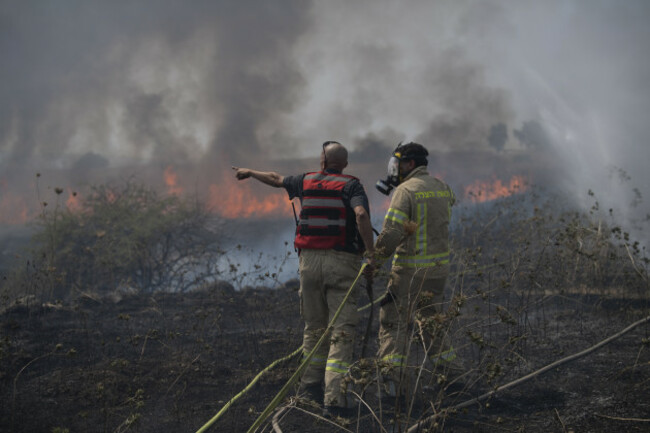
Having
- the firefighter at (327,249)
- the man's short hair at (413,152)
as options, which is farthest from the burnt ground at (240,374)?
the man's short hair at (413,152)

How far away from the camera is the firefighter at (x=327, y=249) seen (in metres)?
4.16

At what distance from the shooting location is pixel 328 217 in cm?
423

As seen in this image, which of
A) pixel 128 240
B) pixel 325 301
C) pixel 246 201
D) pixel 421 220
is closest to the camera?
pixel 421 220

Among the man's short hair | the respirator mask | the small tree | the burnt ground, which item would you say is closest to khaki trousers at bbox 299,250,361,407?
the burnt ground

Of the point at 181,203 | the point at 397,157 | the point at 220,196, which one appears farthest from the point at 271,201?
the point at 397,157

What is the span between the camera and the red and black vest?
422 cm

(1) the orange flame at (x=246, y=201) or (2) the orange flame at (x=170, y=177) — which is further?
(2) the orange flame at (x=170, y=177)

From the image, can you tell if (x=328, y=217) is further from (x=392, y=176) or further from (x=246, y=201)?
(x=246, y=201)

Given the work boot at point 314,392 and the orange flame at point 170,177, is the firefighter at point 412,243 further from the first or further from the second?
the orange flame at point 170,177

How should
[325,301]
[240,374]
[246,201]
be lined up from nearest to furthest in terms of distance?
[325,301] < [240,374] < [246,201]

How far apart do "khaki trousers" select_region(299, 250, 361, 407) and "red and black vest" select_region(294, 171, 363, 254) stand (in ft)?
0.29

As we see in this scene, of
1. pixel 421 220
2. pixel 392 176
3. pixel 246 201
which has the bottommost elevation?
pixel 421 220

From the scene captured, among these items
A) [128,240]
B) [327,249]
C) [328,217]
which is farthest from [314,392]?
[128,240]

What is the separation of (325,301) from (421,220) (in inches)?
43.2
